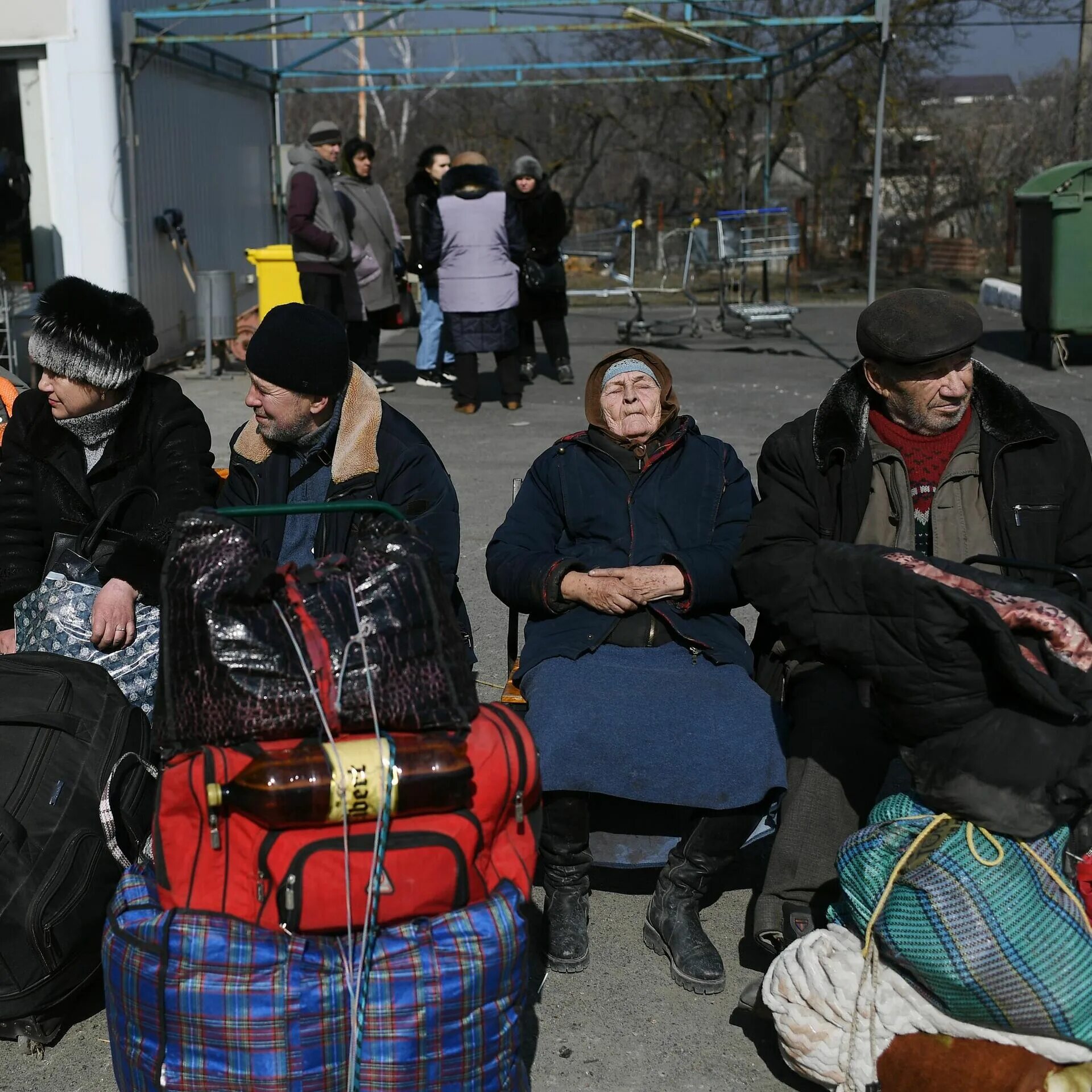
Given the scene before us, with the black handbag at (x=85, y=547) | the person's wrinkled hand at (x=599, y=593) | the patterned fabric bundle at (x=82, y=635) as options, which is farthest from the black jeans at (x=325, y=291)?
the person's wrinkled hand at (x=599, y=593)

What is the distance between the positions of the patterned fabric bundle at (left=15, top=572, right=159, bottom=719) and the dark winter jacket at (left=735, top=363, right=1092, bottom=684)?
1.44 m

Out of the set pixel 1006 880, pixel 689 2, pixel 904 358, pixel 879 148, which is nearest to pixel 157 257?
pixel 689 2

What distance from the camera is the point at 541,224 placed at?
10.1 meters

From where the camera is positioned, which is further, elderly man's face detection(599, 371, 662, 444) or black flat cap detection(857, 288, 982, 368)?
elderly man's face detection(599, 371, 662, 444)

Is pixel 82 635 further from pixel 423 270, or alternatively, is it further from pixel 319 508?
pixel 423 270

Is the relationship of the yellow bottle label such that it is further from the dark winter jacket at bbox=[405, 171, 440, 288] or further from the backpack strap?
the dark winter jacket at bbox=[405, 171, 440, 288]

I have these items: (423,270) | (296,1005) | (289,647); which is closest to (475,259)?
(423,270)

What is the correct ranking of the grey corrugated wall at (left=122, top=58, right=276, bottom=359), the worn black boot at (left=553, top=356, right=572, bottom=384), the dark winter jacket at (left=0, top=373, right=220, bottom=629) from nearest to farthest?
1. the dark winter jacket at (left=0, top=373, right=220, bottom=629)
2. the worn black boot at (left=553, top=356, right=572, bottom=384)
3. the grey corrugated wall at (left=122, top=58, right=276, bottom=359)

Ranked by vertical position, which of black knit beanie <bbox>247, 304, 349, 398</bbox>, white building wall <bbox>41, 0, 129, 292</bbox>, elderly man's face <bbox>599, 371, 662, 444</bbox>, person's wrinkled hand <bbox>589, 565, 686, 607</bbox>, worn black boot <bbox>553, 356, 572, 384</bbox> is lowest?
worn black boot <bbox>553, 356, 572, 384</bbox>

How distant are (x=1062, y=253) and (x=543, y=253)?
4.35m

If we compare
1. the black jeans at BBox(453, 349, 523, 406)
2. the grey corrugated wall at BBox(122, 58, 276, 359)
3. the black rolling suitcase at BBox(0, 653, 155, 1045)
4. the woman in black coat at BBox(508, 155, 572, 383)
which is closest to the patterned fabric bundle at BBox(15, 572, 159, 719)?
the black rolling suitcase at BBox(0, 653, 155, 1045)

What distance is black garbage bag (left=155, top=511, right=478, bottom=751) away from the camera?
241 cm

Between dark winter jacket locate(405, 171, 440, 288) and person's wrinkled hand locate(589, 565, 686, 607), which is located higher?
dark winter jacket locate(405, 171, 440, 288)

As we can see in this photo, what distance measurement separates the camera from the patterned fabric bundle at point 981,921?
2391mm
